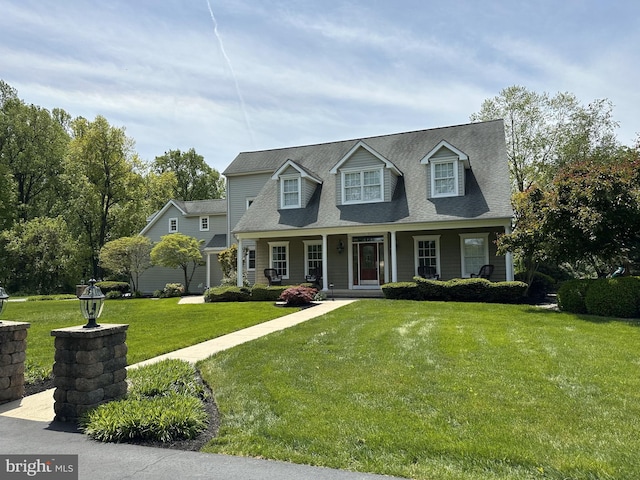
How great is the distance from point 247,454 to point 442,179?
53.6ft

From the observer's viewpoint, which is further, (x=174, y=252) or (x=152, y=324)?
(x=174, y=252)

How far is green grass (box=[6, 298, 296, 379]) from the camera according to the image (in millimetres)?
8148

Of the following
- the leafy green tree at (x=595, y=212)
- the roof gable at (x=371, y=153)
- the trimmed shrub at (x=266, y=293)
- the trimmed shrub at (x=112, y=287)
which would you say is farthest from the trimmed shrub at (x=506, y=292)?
the trimmed shrub at (x=112, y=287)

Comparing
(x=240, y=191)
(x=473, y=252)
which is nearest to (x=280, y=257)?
(x=240, y=191)

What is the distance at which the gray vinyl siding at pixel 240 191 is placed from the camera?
83.0 ft

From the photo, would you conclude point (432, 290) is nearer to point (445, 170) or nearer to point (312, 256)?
point (445, 170)

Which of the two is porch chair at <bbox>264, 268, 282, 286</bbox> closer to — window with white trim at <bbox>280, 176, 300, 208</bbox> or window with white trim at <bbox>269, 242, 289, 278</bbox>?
window with white trim at <bbox>269, 242, 289, 278</bbox>

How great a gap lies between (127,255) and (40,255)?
981cm

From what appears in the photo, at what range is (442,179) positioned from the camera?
18328mm

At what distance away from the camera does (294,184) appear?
20891mm

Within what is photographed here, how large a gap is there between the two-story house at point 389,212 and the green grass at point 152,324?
5019mm

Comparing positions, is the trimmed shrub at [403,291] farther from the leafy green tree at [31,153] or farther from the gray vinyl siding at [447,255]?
the leafy green tree at [31,153]

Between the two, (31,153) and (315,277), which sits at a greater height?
(31,153)

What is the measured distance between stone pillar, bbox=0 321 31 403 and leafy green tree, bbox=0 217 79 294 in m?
29.1
